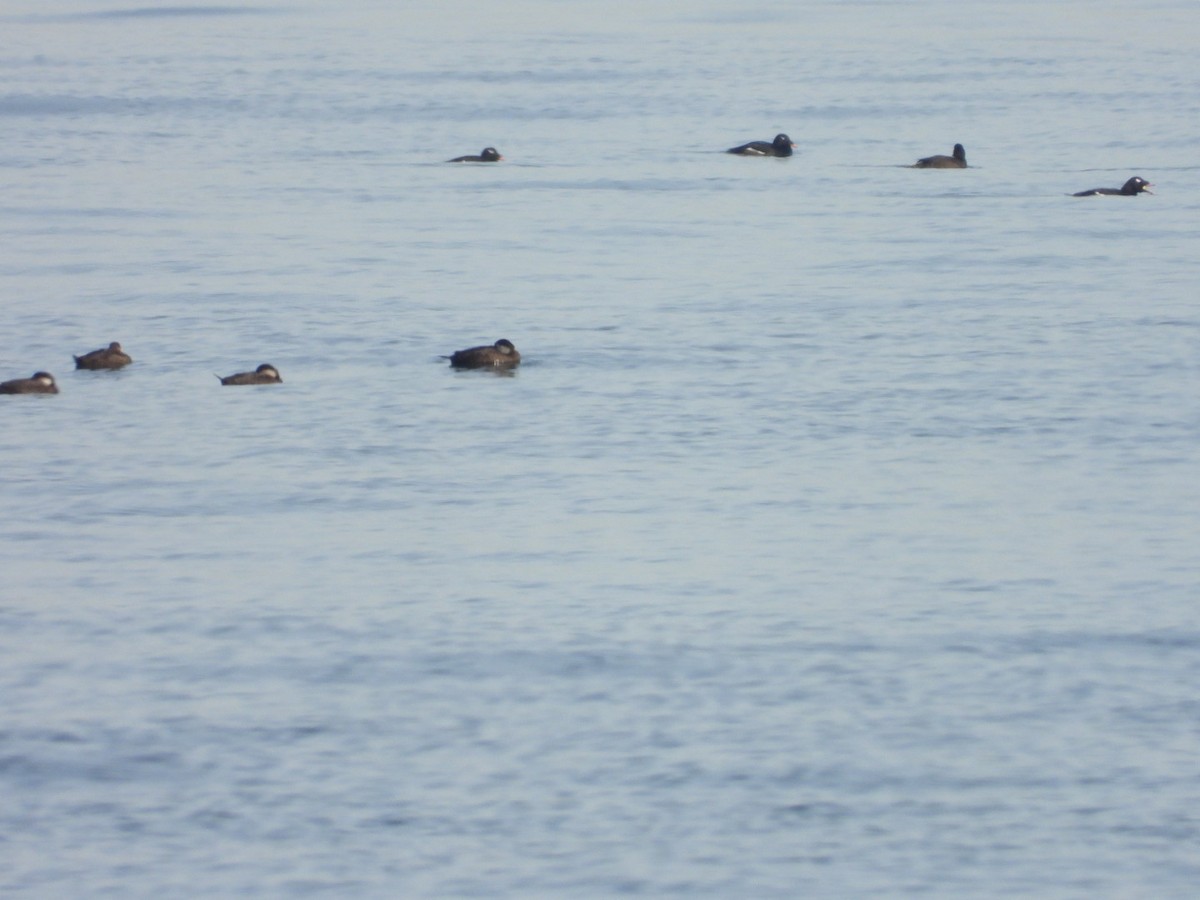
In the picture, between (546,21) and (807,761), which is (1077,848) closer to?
(807,761)

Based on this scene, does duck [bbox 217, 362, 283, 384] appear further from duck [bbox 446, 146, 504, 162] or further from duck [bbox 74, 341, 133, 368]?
duck [bbox 446, 146, 504, 162]

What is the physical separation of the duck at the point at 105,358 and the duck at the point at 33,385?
972 millimetres

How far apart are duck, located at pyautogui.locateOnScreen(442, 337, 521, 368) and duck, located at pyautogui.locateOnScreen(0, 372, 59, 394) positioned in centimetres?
420

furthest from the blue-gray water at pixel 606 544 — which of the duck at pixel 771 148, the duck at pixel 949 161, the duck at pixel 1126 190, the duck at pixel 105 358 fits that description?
the duck at pixel 771 148

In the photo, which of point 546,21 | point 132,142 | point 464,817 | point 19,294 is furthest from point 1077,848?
point 546,21

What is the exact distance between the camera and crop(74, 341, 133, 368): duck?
78.8 feet

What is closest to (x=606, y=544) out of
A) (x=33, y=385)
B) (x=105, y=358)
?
(x=33, y=385)

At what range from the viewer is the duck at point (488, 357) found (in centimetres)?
2402

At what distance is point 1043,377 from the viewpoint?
23.6 m

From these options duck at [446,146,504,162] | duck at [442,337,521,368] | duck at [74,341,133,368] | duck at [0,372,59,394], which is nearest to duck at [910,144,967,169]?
duck at [446,146,504,162]

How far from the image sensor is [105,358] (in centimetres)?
2409

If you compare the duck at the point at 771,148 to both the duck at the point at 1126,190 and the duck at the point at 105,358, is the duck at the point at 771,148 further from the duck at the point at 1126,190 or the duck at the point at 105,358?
the duck at the point at 105,358

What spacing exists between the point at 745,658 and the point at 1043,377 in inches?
390

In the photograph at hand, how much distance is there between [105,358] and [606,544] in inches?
342
